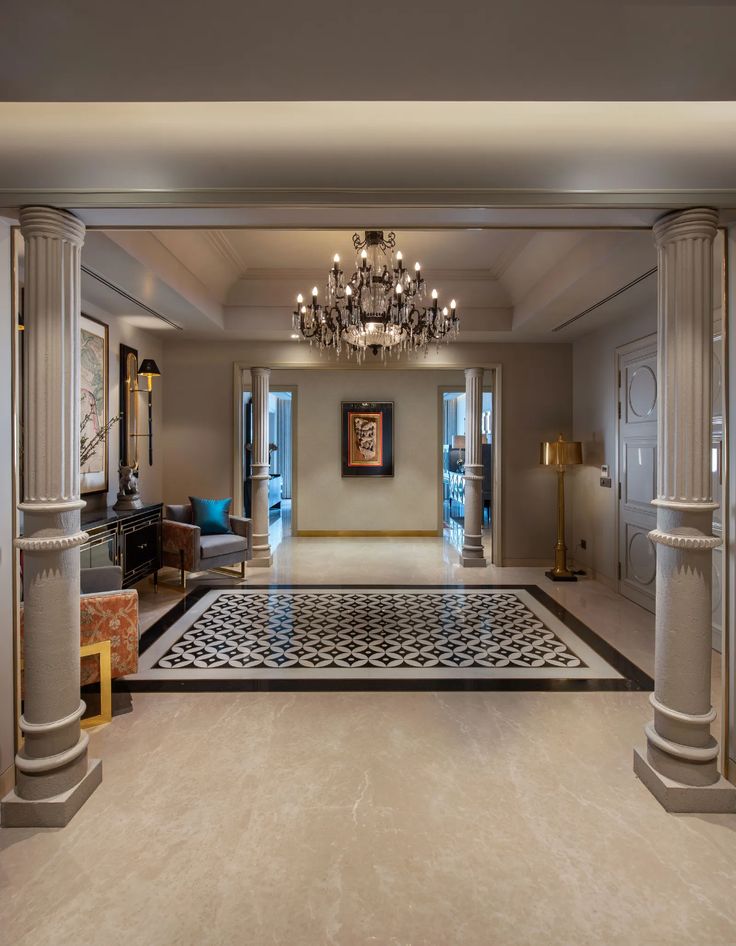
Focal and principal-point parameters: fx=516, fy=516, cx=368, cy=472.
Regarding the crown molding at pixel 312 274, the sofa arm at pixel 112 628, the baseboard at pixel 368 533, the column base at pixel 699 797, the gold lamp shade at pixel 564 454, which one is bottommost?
the column base at pixel 699 797

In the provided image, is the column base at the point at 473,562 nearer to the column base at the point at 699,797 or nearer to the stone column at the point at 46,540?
the column base at the point at 699,797

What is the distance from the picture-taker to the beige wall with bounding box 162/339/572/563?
5996mm

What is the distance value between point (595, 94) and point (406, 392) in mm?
6623

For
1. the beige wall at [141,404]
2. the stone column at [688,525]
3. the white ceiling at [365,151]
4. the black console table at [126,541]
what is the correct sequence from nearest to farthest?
the white ceiling at [365,151]
the stone column at [688,525]
the black console table at [126,541]
the beige wall at [141,404]

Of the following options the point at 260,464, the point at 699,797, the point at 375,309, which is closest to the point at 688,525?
the point at 699,797

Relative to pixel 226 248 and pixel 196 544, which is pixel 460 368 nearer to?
pixel 226 248

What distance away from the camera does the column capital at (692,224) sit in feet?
6.64

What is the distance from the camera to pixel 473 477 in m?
6.33

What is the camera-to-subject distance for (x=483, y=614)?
435 cm

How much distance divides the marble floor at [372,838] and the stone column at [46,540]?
0.15 m

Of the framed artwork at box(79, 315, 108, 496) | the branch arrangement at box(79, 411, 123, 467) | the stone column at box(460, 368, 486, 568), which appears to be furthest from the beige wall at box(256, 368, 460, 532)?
the branch arrangement at box(79, 411, 123, 467)

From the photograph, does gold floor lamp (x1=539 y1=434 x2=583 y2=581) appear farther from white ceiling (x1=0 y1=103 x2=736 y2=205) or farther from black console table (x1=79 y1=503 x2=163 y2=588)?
black console table (x1=79 y1=503 x2=163 y2=588)

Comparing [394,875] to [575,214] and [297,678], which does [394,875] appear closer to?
[297,678]

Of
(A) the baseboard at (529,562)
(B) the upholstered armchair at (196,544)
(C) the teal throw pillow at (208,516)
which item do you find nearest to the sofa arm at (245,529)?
(B) the upholstered armchair at (196,544)
